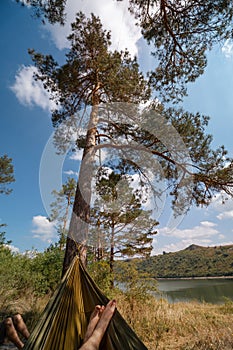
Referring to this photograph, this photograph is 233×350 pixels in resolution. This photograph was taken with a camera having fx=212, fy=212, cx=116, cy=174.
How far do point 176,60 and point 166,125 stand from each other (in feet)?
3.38

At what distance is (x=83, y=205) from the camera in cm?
Answer: 309

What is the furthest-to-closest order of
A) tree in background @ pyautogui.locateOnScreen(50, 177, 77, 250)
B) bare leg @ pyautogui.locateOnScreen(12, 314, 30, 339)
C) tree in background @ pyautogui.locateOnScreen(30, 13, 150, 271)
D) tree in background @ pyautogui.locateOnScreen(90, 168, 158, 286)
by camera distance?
tree in background @ pyautogui.locateOnScreen(90, 168, 158, 286) < tree in background @ pyautogui.locateOnScreen(50, 177, 77, 250) < tree in background @ pyautogui.locateOnScreen(30, 13, 150, 271) < bare leg @ pyautogui.locateOnScreen(12, 314, 30, 339)

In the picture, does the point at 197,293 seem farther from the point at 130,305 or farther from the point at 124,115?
the point at 124,115

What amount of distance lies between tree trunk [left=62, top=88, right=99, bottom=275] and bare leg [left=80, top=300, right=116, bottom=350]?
110 centimetres

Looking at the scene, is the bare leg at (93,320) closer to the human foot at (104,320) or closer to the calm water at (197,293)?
the human foot at (104,320)

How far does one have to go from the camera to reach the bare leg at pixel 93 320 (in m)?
1.18

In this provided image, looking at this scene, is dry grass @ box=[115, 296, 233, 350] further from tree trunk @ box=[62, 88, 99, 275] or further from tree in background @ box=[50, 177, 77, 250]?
tree in background @ box=[50, 177, 77, 250]

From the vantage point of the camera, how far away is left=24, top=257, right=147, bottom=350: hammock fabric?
1126 mm

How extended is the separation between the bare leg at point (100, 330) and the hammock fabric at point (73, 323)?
0.03 m

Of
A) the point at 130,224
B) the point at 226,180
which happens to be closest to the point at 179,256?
the point at 130,224

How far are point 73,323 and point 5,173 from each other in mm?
8426

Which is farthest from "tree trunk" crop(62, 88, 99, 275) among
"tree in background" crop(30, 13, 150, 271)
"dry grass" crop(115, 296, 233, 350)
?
"dry grass" crop(115, 296, 233, 350)

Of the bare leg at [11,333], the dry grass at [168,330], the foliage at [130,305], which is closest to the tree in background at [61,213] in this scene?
the foliage at [130,305]

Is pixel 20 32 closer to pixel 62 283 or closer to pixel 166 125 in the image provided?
pixel 166 125
